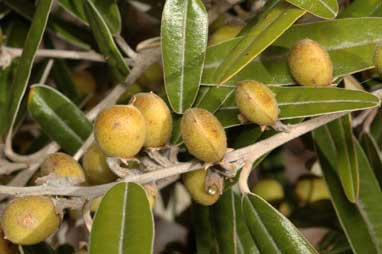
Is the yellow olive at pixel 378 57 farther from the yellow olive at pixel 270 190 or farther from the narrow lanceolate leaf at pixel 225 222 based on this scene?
the yellow olive at pixel 270 190

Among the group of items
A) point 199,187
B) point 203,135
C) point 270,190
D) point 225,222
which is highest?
point 203,135

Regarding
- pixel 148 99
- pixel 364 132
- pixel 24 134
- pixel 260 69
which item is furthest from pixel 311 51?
pixel 24 134

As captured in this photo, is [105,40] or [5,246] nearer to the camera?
[5,246]

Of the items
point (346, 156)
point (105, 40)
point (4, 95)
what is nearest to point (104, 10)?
point (105, 40)

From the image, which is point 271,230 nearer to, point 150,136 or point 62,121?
point 150,136

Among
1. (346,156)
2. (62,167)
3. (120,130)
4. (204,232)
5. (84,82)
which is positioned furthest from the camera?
(84,82)

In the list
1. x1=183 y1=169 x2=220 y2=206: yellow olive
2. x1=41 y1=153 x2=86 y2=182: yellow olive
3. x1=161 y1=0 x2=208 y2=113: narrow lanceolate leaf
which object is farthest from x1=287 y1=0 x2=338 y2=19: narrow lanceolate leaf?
x1=41 y1=153 x2=86 y2=182: yellow olive

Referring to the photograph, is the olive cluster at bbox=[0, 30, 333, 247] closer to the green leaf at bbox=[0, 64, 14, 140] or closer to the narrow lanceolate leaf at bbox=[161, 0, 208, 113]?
the narrow lanceolate leaf at bbox=[161, 0, 208, 113]

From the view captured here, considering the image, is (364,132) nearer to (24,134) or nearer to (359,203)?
(359,203)
